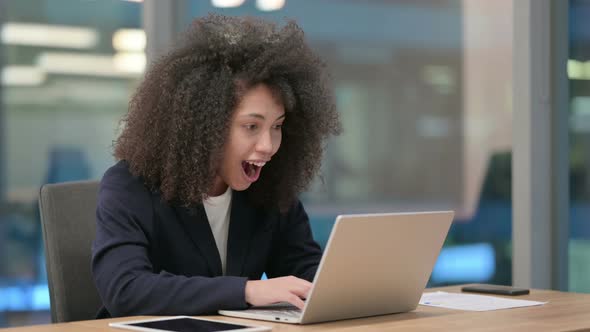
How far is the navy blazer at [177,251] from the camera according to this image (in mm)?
1899

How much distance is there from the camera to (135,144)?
2260mm

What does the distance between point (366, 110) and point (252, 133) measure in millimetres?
2137

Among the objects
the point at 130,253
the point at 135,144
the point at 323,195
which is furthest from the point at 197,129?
the point at 323,195

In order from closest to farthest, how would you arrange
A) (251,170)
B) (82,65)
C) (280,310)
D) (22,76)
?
(280,310), (251,170), (22,76), (82,65)

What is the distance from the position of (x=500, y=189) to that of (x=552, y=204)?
24 centimetres

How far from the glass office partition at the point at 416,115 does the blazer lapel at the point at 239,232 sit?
6.38 feet

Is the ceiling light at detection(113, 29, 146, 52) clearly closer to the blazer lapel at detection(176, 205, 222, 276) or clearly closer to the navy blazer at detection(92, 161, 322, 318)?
the navy blazer at detection(92, 161, 322, 318)

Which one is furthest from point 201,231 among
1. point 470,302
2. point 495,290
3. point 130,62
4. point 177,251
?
point 130,62

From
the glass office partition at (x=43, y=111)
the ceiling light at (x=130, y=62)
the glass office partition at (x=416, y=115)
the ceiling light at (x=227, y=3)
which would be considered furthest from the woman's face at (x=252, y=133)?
the ceiling light at (x=227, y=3)

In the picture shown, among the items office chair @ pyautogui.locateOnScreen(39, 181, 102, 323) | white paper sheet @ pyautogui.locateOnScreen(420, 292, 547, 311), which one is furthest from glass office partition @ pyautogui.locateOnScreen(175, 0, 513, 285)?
office chair @ pyautogui.locateOnScreen(39, 181, 102, 323)

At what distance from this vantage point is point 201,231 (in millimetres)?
2193

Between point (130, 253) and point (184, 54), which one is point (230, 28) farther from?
point (130, 253)

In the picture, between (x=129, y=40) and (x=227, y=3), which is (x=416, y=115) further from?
(x=129, y=40)

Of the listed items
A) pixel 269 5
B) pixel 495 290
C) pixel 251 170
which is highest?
pixel 269 5
